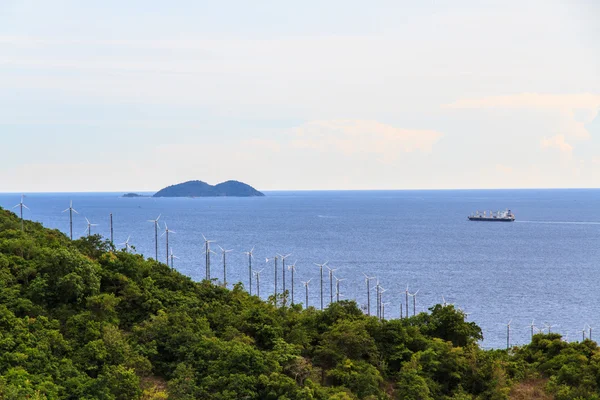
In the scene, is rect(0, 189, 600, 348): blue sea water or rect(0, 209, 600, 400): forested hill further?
rect(0, 189, 600, 348): blue sea water

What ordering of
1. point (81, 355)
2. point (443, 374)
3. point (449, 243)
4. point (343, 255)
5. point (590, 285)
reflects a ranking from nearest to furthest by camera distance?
1. point (81, 355)
2. point (443, 374)
3. point (590, 285)
4. point (343, 255)
5. point (449, 243)

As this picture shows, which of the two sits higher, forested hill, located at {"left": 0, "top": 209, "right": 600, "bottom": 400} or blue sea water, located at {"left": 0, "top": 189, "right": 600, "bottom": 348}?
forested hill, located at {"left": 0, "top": 209, "right": 600, "bottom": 400}

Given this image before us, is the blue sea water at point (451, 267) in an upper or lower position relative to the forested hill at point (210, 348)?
lower

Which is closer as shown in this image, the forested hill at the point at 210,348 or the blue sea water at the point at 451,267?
the forested hill at the point at 210,348

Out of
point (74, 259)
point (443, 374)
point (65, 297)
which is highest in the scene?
point (74, 259)

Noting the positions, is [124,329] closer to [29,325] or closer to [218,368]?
[29,325]

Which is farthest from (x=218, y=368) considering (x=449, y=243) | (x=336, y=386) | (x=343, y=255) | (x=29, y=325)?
(x=449, y=243)

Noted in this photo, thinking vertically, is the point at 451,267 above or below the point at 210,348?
below

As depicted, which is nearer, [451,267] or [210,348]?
[210,348]
